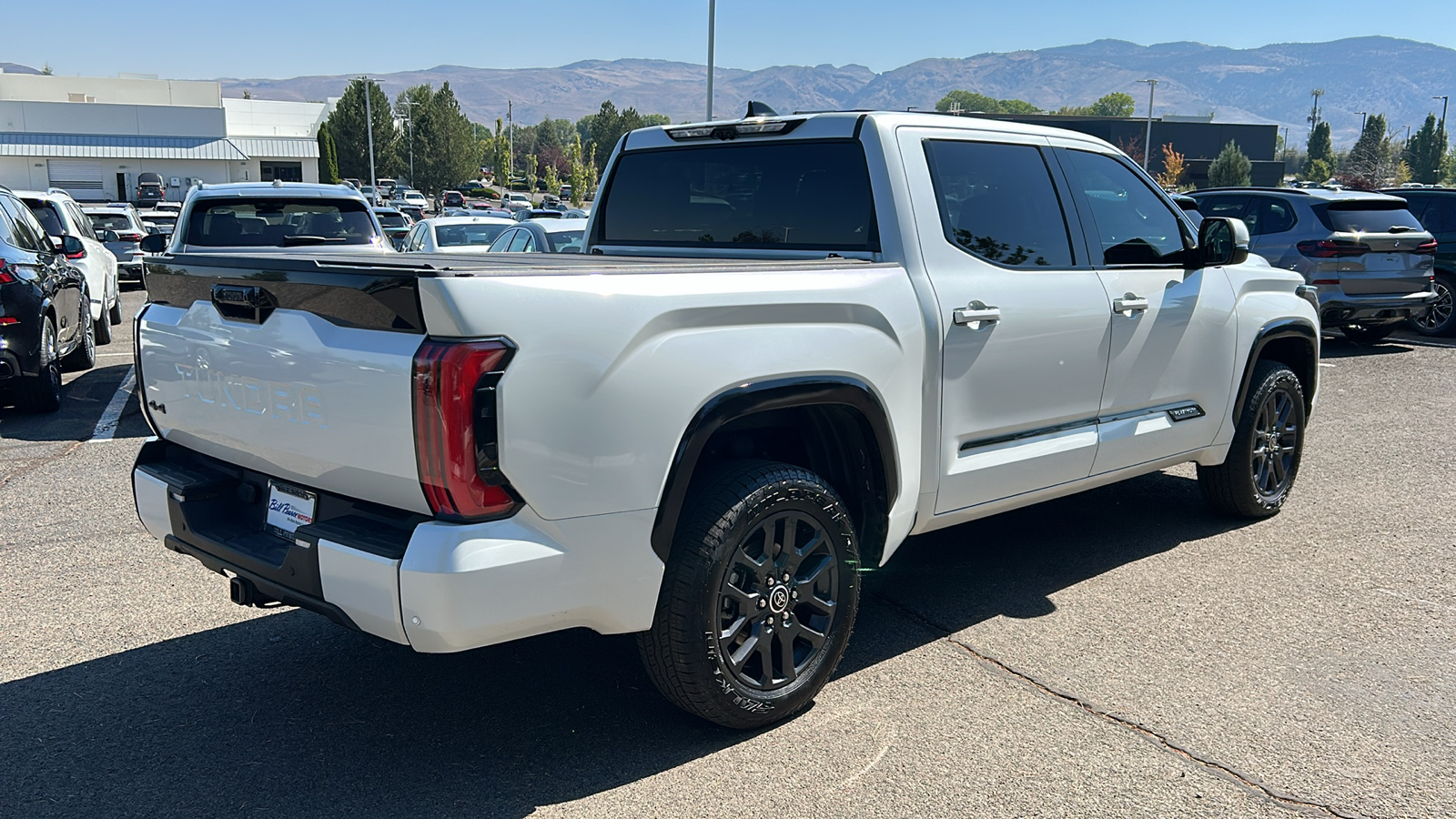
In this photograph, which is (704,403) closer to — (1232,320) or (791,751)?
(791,751)

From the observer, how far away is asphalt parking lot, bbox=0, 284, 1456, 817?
3158 mm

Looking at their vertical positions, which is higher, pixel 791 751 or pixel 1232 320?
pixel 1232 320

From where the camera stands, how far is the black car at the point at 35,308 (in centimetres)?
823

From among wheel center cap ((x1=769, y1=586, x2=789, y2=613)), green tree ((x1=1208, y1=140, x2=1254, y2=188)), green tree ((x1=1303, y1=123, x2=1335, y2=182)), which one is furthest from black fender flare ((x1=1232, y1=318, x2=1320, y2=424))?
green tree ((x1=1303, y1=123, x2=1335, y2=182))

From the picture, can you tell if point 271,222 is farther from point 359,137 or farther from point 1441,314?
point 359,137

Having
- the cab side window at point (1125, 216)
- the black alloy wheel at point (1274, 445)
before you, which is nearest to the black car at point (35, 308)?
the cab side window at point (1125, 216)

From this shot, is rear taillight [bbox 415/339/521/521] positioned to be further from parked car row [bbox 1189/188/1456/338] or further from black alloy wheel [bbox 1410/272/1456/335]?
black alloy wheel [bbox 1410/272/1456/335]

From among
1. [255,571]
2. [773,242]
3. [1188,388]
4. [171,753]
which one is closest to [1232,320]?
[1188,388]

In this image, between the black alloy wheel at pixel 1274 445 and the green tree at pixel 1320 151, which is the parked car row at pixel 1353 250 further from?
the green tree at pixel 1320 151

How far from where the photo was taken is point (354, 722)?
359 cm

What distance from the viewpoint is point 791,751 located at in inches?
135

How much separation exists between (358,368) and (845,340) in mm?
1490

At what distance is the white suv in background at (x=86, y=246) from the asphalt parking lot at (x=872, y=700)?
7226 mm

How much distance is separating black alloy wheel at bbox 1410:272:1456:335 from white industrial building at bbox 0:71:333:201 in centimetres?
5541
